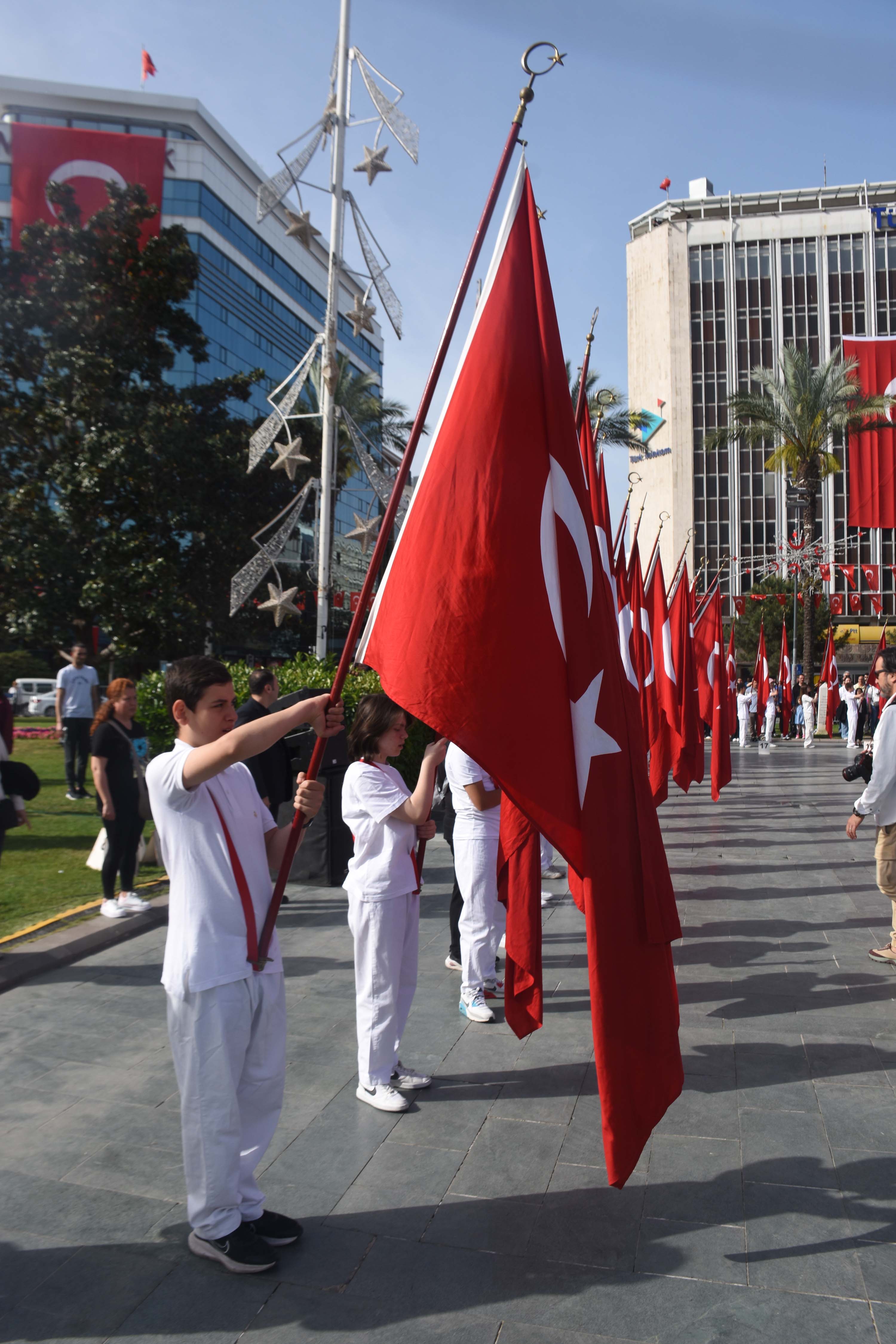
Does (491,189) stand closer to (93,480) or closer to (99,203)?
(93,480)

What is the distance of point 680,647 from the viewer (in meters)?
12.5

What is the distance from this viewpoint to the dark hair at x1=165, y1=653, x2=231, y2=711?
314cm

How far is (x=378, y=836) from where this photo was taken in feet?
14.5

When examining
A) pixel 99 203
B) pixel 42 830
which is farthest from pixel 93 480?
pixel 99 203

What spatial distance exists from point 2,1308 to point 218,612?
20349mm

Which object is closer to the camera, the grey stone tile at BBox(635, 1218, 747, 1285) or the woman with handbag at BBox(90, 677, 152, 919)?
the grey stone tile at BBox(635, 1218, 747, 1285)

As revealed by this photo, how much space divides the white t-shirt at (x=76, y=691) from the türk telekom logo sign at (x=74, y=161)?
31021 mm

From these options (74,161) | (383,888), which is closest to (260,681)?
(383,888)

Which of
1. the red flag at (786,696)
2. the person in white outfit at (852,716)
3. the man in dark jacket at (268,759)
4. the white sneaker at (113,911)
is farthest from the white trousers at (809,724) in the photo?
the white sneaker at (113,911)

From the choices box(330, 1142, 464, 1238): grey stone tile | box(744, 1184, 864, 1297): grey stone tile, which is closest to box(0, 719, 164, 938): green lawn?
box(330, 1142, 464, 1238): grey stone tile

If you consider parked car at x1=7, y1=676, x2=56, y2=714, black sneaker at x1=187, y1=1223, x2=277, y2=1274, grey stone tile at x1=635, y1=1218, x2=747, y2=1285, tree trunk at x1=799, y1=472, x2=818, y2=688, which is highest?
tree trunk at x1=799, y1=472, x2=818, y2=688

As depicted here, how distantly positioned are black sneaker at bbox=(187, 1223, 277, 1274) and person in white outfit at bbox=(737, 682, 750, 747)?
2575 cm

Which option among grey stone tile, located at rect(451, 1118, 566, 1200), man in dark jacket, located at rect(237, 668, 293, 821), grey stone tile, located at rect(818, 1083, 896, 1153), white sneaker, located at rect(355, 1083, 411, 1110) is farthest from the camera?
man in dark jacket, located at rect(237, 668, 293, 821)

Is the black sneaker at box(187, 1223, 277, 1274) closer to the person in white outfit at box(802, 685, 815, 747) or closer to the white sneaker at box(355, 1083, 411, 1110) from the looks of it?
the white sneaker at box(355, 1083, 411, 1110)
